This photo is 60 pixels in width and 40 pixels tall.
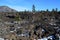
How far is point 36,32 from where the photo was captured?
488 inches

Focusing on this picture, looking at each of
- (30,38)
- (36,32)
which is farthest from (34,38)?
(36,32)

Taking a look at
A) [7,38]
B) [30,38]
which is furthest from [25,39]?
[7,38]

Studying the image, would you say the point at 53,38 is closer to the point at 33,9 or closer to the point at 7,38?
the point at 7,38

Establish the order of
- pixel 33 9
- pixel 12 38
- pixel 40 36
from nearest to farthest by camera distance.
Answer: pixel 12 38 < pixel 40 36 < pixel 33 9

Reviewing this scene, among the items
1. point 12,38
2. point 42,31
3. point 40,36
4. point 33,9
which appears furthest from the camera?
point 33,9

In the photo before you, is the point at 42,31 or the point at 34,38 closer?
the point at 34,38

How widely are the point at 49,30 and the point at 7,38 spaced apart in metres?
3.84

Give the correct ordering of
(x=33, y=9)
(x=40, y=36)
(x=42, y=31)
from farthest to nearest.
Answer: (x=33, y=9) → (x=42, y=31) → (x=40, y=36)

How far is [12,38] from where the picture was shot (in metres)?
10.7

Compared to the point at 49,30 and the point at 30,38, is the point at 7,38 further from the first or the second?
the point at 49,30

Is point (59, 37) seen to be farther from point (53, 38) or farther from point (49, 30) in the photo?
point (49, 30)

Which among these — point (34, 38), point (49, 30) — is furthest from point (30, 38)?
point (49, 30)

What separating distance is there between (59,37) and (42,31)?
6.65 ft

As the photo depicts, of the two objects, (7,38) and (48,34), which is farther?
(48,34)
